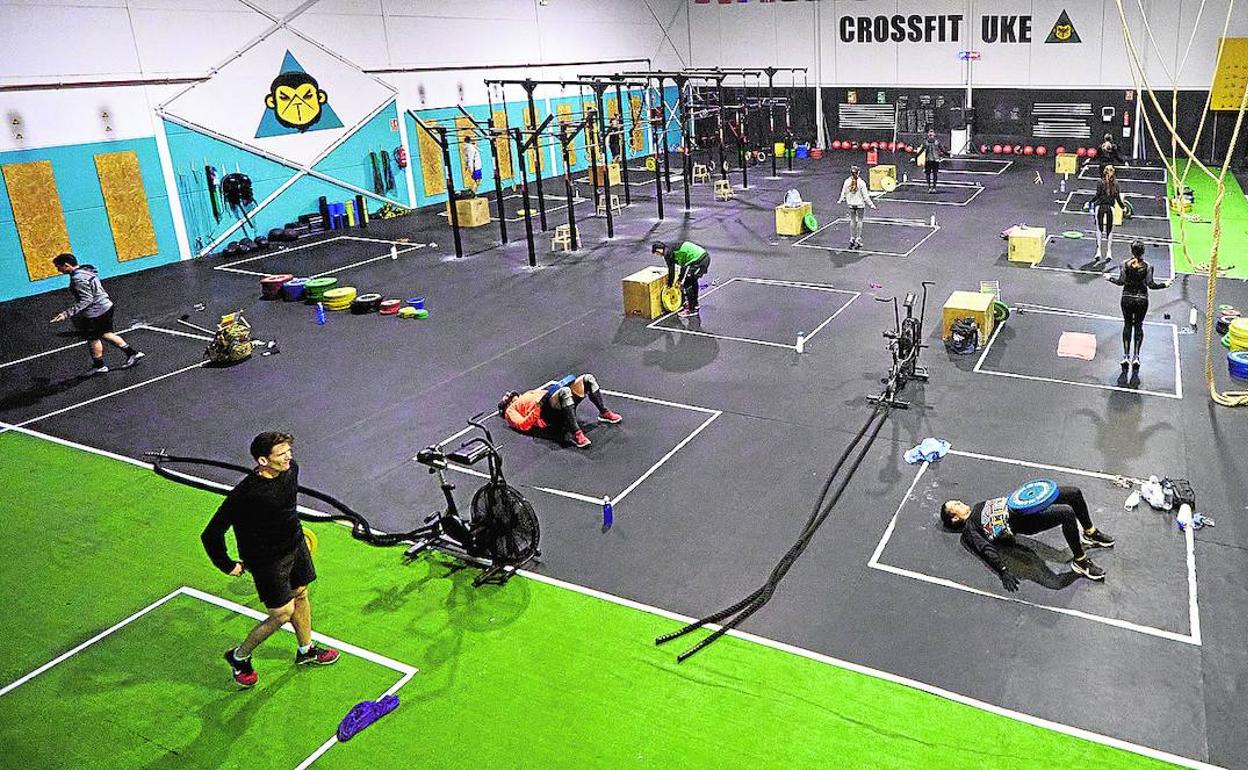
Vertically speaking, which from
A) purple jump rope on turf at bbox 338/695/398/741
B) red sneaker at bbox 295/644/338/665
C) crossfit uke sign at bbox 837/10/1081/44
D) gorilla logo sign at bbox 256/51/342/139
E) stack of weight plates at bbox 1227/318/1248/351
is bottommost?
purple jump rope on turf at bbox 338/695/398/741

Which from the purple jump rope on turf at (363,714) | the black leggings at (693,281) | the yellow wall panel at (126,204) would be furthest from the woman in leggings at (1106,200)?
the yellow wall panel at (126,204)

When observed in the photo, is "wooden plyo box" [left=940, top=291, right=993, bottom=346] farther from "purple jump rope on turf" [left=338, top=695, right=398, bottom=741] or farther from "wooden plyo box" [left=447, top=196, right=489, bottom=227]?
"wooden plyo box" [left=447, top=196, right=489, bottom=227]

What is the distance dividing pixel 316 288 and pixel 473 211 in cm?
653

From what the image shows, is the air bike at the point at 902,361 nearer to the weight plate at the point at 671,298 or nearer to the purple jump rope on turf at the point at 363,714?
the weight plate at the point at 671,298

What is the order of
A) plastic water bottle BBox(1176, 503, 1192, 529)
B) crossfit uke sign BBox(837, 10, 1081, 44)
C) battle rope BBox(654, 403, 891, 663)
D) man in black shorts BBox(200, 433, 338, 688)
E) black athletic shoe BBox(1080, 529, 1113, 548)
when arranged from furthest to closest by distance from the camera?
crossfit uke sign BBox(837, 10, 1081, 44) → plastic water bottle BBox(1176, 503, 1192, 529) → black athletic shoe BBox(1080, 529, 1113, 548) → battle rope BBox(654, 403, 891, 663) → man in black shorts BBox(200, 433, 338, 688)

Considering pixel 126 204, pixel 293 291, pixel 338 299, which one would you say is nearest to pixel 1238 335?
pixel 338 299

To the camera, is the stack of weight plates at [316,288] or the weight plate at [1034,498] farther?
the stack of weight plates at [316,288]

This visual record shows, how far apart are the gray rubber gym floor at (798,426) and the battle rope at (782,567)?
100mm

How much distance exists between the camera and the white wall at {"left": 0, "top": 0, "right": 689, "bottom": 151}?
15945mm

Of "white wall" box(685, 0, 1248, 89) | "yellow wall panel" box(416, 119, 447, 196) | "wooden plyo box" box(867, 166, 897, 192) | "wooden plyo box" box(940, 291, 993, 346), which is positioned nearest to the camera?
"wooden plyo box" box(940, 291, 993, 346)

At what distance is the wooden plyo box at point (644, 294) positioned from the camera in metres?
12.9

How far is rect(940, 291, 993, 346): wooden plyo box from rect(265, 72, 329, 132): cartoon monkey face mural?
15.1 metres

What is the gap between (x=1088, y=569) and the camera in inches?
258

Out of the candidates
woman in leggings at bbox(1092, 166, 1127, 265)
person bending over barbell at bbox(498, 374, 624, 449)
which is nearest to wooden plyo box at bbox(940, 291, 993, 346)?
woman in leggings at bbox(1092, 166, 1127, 265)
